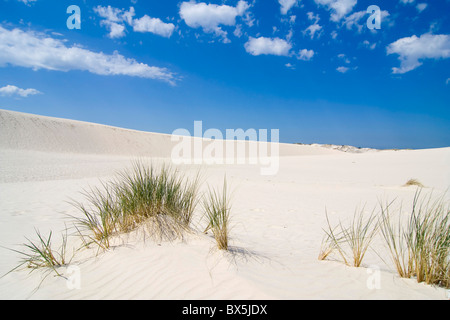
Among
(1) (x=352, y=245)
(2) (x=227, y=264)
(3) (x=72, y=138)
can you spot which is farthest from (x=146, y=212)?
(3) (x=72, y=138)

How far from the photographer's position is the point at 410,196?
946 centimetres

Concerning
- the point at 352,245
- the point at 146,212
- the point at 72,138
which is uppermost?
the point at 72,138

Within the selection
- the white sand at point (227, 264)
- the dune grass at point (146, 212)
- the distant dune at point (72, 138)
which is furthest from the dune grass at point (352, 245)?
the distant dune at point (72, 138)

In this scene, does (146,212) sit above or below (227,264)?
above

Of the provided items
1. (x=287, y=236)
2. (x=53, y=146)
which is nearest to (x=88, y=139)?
(x=53, y=146)

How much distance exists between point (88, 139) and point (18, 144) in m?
10.6

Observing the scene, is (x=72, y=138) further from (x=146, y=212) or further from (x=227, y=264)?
(x=227, y=264)

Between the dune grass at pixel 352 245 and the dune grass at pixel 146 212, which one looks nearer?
the dune grass at pixel 352 245

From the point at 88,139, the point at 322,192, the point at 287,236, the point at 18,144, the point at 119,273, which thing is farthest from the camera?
the point at 88,139

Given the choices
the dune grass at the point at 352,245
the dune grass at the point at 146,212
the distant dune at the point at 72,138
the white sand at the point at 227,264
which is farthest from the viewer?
the distant dune at the point at 72,138

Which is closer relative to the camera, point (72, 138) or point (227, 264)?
point (227, 264)

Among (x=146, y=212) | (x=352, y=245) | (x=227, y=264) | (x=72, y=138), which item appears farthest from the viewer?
(x=72, y=138)

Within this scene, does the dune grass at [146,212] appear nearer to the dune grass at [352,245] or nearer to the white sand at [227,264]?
the white sand at [227,264]
